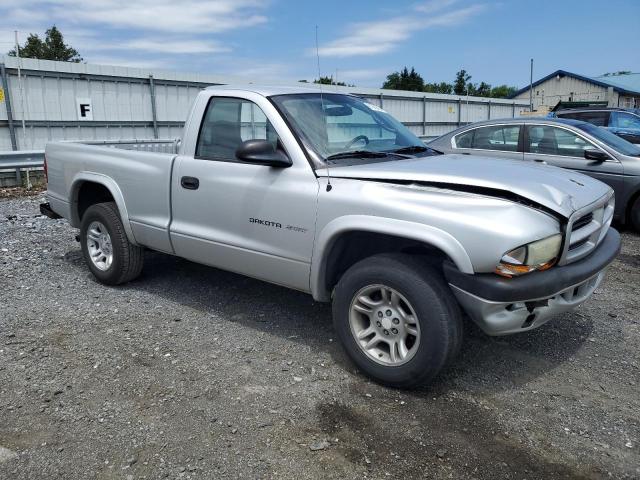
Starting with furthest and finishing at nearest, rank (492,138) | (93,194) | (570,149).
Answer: (492,138) → (570,149) → (93,194)

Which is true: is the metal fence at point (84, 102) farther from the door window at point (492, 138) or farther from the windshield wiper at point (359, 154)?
the windshield wiper at point (359, 154)

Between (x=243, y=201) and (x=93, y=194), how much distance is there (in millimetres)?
2419

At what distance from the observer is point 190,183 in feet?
14.4

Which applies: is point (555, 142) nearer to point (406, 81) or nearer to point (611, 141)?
point (611, 141)

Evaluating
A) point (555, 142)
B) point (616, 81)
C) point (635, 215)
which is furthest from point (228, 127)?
point (616, 81)

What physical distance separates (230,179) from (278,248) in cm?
69

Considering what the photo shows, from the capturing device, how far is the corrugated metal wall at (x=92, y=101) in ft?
38.1

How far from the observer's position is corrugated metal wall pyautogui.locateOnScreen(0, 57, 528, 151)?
1161 cm

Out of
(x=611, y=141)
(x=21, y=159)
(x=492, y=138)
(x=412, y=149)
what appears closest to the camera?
(x=412, y=149)

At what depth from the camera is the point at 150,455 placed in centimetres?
276

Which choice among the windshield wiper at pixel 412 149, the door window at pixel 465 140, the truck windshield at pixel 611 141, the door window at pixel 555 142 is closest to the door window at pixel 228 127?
the windshield wiper at pixel 412 149

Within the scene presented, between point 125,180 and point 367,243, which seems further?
point 125,180

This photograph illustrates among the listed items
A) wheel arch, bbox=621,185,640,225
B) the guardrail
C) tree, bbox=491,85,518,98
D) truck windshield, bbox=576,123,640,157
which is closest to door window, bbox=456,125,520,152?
truck windshield, bbox=576,123,640,157

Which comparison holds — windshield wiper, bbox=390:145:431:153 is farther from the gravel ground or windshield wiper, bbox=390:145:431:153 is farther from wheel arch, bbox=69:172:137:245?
wheel arch, bbox=69:172:137:245
